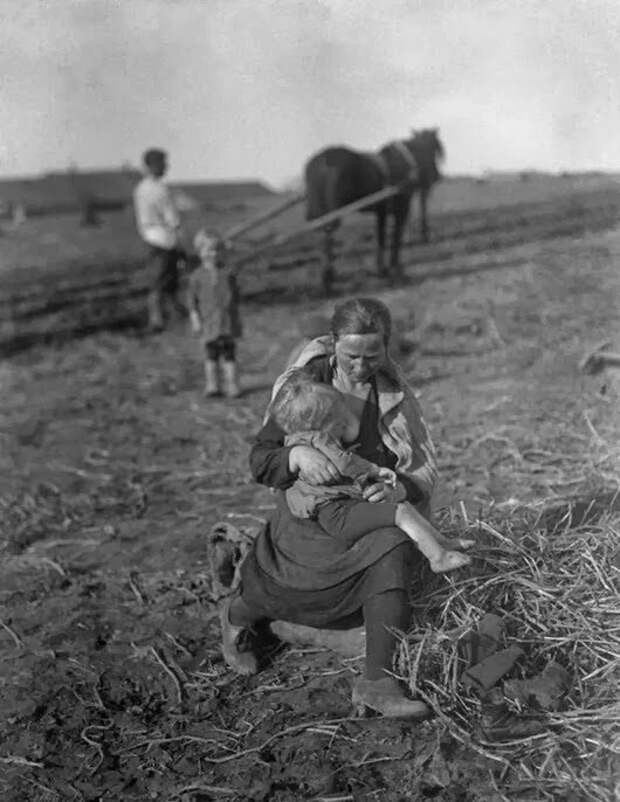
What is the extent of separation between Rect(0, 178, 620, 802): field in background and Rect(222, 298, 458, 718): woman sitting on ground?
8.4 inches

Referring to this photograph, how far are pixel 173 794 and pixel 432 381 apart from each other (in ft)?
17.2

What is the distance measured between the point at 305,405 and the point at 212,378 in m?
4.89

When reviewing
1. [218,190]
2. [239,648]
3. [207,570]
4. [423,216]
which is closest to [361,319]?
[239,648]

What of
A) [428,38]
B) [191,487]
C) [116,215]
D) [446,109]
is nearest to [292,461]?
[191,487]

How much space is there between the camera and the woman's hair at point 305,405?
3.00 meters

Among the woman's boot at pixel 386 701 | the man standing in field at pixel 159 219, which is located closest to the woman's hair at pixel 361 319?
the woman's boot at pixel 386 701

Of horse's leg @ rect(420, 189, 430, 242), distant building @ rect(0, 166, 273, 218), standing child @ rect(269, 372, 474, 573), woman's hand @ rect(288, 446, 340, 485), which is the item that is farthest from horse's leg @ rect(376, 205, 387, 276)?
distant building @ rect(0, 166, 273, 218)

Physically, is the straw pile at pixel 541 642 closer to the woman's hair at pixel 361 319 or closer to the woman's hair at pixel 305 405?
the woman's hair at pixel 305 405

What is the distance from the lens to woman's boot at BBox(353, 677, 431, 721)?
293 centimetres

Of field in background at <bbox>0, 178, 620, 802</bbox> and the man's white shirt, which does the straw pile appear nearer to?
field in background at <bbox>0, 178, 620, 802</bbox>

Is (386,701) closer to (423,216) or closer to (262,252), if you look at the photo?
(423,216)

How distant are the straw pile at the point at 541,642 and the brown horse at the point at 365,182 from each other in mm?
8725

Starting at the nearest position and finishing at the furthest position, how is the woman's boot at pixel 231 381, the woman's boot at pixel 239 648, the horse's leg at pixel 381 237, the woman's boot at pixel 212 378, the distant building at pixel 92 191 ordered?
the woman's boot at pixel 239 648 → the woman's boot at pixel 231 381 → the woman's boot at pixel 212 378 → the horse's leg at pixel 381 237 → the distant building at pixel 92 191

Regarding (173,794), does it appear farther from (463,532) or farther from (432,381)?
(432,381)
